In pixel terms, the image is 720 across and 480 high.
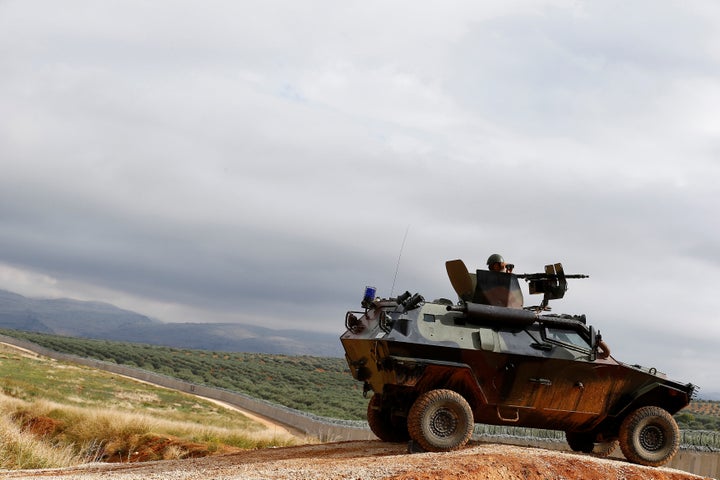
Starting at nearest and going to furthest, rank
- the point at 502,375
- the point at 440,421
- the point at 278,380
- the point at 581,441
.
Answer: the point at 440,421
the point at 502,375
the point at 581,441
the point at 278,380

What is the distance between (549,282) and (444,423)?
12.9 ft

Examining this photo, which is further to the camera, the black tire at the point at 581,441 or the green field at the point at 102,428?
the green field at the point at 102,428

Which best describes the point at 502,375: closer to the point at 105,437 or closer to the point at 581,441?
the point at 581,441

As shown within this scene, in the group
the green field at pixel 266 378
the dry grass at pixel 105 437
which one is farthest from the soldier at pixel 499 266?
the green field at pixel 266 378

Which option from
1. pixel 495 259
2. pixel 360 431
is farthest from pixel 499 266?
pixel 360 431

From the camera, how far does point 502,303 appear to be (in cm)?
1342

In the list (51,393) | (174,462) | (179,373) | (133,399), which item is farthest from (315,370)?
(174,462)

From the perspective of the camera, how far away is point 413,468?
9.73m

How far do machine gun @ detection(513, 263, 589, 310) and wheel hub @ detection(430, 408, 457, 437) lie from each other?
11.1 ft

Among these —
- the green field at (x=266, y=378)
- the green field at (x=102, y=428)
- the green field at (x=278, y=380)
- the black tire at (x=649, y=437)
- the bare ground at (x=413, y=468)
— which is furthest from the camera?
the green field at (x=266, y=378)

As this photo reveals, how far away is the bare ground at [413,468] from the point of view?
31.2 feet

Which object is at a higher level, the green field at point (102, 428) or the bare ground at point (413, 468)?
the bare ground at point (413, 468)

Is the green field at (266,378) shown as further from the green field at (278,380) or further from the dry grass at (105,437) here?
the dry grass at (105,437)

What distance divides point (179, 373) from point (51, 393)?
1106 inches
